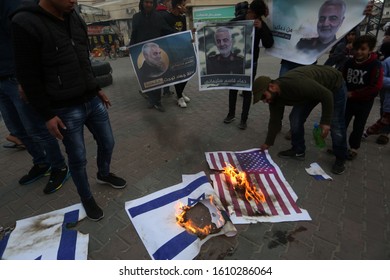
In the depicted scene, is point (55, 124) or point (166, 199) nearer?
point (55, 124)

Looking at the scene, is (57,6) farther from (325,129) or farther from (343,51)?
(343,51)

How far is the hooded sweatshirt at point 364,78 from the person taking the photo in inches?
116

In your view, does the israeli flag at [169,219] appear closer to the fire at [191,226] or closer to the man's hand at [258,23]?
the fire at [191,226]

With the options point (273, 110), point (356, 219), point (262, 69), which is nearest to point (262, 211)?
point (356, 219)

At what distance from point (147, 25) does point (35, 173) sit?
135 inches

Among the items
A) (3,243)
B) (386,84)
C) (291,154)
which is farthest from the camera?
(386,84)

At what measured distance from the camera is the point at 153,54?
16.3 feet

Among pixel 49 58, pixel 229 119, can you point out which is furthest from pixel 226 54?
pixel 49 58

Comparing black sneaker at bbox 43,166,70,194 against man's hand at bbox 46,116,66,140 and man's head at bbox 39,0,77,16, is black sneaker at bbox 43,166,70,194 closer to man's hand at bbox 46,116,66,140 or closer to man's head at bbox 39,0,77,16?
man's hand at bbox 46,116,66,140

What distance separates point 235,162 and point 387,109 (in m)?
2.57

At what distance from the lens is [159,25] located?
5.08 m

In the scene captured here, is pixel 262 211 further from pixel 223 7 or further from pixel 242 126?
pixel 223 7

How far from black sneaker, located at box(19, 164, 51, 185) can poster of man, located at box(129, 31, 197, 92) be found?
99.6 inches

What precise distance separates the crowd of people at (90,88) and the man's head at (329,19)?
0.04 feet
